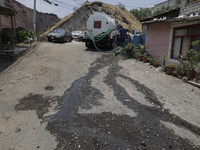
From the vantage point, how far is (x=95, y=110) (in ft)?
14.2

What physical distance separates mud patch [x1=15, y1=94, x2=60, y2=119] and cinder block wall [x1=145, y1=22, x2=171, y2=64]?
25.7 feet

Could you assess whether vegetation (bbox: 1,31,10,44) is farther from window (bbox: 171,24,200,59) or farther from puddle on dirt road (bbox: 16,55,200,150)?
window (bbox: 171,24,200,59)

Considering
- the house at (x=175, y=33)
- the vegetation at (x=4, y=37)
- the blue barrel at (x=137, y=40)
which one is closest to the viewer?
the house at (x=175, y=33)

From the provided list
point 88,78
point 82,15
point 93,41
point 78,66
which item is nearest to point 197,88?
point 88,78

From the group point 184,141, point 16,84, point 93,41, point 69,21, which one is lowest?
point 184,141

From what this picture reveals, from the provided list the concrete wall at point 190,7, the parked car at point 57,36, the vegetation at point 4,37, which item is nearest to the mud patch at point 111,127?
the concrete wall at point 190,7

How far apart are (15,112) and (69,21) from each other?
36.2 meters

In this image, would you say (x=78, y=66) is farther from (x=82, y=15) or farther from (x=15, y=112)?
(x=82, y=15)

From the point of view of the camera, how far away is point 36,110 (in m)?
4.22

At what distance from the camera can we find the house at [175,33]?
25.5 feet

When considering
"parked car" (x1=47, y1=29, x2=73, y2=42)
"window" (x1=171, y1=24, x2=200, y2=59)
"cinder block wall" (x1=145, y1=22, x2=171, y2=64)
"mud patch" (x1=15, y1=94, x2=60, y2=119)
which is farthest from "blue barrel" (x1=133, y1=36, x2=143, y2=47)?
"mud patch" (x1=15, y1=94, x2=60, y2=119)

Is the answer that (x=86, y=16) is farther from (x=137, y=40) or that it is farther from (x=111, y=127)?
(x=111, y=127)

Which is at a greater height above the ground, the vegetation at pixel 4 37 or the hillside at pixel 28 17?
the hillside at pixel 28 17

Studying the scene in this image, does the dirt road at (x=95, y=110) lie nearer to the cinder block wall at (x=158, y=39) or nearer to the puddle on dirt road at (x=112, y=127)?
the puddle on dirt road at (x=112, y=127)
